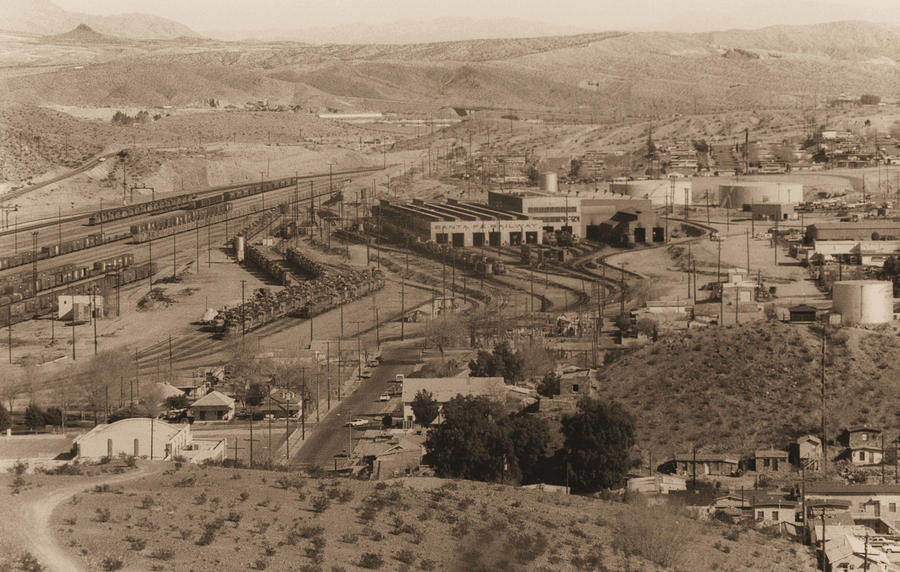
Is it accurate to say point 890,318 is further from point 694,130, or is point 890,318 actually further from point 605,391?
point 694,130

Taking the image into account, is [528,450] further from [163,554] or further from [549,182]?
[549,182]

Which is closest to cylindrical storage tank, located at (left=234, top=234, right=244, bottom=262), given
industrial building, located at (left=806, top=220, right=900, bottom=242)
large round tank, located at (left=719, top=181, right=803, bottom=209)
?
industrial building, located at (left=806, top=220, right=900, bottom=242)

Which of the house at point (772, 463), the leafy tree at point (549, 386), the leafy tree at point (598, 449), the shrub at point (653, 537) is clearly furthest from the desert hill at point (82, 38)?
the shrub at point (653, 537)

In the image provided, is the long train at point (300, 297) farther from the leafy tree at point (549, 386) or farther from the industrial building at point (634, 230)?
the leafy tree at point (549, 386)

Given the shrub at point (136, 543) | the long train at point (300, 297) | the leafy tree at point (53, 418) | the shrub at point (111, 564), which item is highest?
the shrub at point (111, 564)

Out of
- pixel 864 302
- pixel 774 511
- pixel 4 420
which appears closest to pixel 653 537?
pixel 774 511

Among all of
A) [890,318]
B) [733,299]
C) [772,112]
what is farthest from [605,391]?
[772,112]
